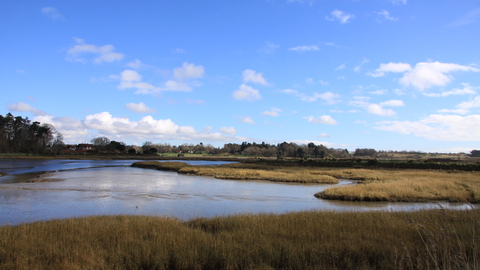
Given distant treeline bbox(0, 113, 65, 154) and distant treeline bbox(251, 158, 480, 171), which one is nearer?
distant treeline bbox(251, 158, 480, 171)

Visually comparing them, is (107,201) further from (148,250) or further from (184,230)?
(148,250)

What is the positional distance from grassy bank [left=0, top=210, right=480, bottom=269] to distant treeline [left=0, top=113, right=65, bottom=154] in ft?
375

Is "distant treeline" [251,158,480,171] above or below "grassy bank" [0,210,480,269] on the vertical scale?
above

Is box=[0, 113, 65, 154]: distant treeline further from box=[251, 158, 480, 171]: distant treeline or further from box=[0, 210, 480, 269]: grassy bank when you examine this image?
box=[0, 210, 480, 269]: grassy bank

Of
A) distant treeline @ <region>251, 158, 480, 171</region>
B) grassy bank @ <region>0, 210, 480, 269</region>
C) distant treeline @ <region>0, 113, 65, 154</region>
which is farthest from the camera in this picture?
distant treeline @ <region>0, 113, 65, 154</region>

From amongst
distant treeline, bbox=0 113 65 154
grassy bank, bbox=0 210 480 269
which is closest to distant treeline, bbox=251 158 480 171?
grassy bank, bbox=0 210 480 269

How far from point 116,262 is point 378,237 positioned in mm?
8306

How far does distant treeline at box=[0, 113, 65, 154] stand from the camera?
100438mm

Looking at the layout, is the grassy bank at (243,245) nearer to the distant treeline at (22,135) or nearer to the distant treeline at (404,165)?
the distant treeline at (404,165)

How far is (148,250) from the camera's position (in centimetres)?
836

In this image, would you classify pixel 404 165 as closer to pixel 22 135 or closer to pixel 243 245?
pixel 243 245

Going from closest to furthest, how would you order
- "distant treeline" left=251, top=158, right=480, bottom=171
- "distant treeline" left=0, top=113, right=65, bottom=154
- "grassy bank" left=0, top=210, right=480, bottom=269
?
"grassy bank" left=0, top=210, right=480, bottom=269 < "distant treeline" left=251, top=158, right=480, bottom=171 < "distant treeline" left=0, top=113, right=65, bottom=154

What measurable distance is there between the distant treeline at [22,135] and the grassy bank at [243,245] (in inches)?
4499

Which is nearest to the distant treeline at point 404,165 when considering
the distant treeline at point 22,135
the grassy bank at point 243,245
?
the grassy bank at point 243,245
